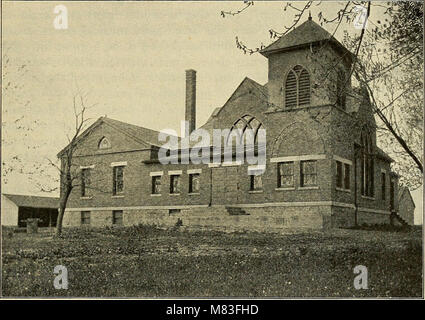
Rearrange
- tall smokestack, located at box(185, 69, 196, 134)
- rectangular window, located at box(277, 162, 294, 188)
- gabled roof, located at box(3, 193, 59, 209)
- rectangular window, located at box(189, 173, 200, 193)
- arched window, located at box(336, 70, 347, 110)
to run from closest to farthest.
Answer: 1. arched window, located at box(336, 70, 347, 110)
2. rectangular window, located at box(277, 162, 294, 188)
3. tall smokestack, located at box(185, 69, 196, 134)
4. gabled roof, located at box(3, 193, 59, 209)
5. rectangular window, located at box(189, 173, 200, 193)

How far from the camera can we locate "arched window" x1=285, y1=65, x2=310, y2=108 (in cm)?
977

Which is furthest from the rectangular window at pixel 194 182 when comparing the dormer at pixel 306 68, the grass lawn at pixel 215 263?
the dormer at pixel 306 68

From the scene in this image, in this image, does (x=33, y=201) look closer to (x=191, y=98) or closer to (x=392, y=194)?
(x=191, y=98)

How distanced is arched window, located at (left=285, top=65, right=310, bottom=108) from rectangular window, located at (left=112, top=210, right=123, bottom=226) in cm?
362

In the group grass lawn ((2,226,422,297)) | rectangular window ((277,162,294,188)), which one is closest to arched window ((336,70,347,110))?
rectangular window ((277,162,294,188))

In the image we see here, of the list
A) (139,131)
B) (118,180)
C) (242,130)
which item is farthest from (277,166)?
(118,180)

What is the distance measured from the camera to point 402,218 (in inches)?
366

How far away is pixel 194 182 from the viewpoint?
402 inches

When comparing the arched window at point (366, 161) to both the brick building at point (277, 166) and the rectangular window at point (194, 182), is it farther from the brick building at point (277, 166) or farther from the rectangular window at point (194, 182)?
the rectangular window at point (194, 182)

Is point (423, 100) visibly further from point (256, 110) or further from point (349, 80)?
point (256, 110)

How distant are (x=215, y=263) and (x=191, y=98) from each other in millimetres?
2879

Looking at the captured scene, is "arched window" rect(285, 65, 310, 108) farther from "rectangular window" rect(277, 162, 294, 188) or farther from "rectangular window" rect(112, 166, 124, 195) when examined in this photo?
"rectangular window" rect(112, 166, 124, 195)

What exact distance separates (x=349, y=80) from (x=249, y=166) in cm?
226

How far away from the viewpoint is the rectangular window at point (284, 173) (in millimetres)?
9531
